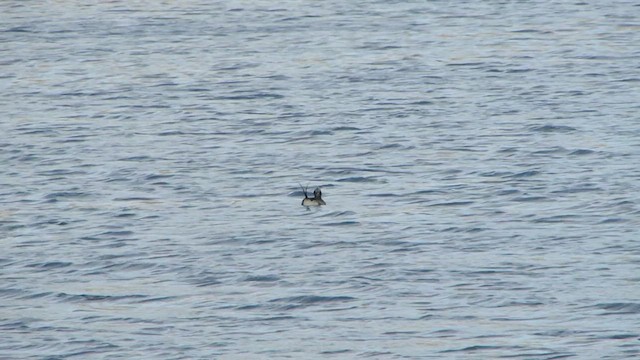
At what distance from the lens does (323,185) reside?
21688 millimetres

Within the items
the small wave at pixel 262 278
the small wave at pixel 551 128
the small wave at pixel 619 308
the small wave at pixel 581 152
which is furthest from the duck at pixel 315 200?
the small wave at pixel 551 128

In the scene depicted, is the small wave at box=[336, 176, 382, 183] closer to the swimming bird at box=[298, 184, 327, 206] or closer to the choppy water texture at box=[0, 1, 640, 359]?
the choppy water texture at box=[0, 1, 640, 359]

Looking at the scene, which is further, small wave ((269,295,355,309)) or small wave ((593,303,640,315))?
small wave ((269,295,355,309))

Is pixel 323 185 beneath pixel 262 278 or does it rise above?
beneath

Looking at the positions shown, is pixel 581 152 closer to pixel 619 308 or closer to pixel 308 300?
pixel 619 308

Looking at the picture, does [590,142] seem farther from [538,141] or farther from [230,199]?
[230,199]

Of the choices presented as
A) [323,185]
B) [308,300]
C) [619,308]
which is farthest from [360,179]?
[619,308]

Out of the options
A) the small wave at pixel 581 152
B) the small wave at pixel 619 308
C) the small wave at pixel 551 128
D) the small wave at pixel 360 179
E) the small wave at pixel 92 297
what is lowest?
the small wave at pixel 551 128

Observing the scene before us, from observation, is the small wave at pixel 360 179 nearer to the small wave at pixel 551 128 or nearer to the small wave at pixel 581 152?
the small wave at pixel 581 152

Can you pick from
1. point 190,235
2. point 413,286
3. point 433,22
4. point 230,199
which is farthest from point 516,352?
point 433,22

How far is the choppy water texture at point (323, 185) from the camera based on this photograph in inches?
609

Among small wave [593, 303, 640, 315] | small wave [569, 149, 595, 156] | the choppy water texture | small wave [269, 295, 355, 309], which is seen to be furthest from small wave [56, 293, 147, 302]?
small wave [569, 149, 595, 156]

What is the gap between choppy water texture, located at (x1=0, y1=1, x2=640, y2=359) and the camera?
15477 mm

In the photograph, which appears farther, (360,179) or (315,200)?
(360,179)
